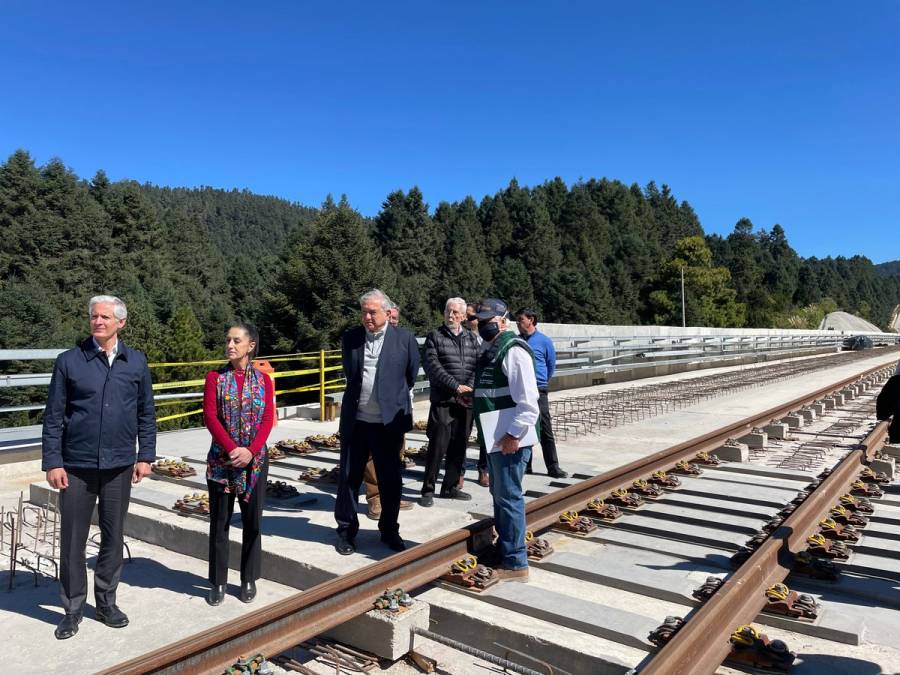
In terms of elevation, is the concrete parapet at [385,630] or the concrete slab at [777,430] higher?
the concrete slab at [777,430]

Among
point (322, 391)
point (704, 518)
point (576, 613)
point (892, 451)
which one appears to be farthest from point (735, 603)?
point (322, 391)

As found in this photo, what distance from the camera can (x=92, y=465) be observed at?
3.80 m

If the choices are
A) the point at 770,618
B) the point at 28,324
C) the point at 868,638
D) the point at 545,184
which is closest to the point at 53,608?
the point at 770,618

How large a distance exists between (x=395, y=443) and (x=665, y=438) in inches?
236

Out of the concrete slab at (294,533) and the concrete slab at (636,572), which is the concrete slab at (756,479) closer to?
the concrete slab at (636,572)

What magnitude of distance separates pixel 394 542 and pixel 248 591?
3.25 ft

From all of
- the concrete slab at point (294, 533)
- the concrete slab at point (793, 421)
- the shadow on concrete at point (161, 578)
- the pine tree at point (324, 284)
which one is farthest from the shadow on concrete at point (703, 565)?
the pine tree at point (324, 284)

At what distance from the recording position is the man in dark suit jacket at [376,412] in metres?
4.78

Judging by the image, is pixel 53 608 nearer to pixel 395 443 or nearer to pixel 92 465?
pixel 92 465

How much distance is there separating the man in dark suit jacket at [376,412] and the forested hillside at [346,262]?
36539mm

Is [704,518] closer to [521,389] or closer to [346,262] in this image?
[521,389]

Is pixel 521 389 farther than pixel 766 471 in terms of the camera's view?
No

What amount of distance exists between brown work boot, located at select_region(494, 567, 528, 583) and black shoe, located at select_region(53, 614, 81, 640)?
231 centimetres

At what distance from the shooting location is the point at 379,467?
485 centimetres
